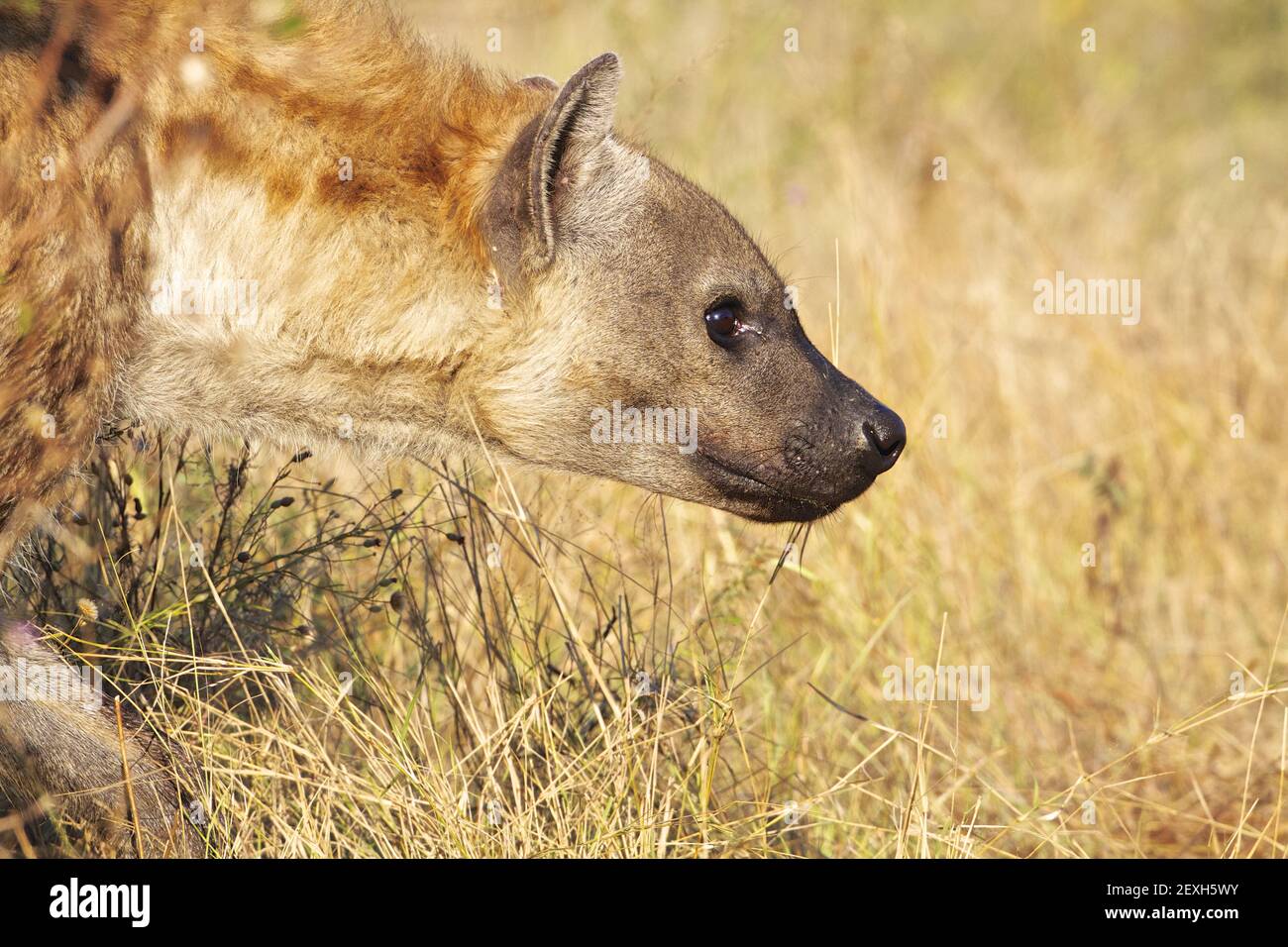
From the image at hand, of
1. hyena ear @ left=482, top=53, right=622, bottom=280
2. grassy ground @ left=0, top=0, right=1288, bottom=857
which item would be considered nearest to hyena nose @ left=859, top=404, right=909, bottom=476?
grassy ground @ left=0, top=0, right=1288, bottom=857

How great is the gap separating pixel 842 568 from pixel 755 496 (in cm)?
170

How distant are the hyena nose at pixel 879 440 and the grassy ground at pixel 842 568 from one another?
54cm

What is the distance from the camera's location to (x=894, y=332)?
6.76m

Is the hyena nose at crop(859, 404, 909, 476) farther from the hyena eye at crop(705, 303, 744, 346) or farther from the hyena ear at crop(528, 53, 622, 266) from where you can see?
the hyena ear at crop(528, 53, 622, 266)

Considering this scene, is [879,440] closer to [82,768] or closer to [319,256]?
[319,256]

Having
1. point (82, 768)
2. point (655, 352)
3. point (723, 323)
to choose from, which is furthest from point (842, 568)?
point (82, 768)

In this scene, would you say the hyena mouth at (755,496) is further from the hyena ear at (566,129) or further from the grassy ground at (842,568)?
the hyena ear at (566,129)

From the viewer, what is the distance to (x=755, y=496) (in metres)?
3.98

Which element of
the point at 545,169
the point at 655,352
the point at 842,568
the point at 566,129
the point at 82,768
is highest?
the point at 566,129

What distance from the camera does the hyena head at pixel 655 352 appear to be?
12.2ft

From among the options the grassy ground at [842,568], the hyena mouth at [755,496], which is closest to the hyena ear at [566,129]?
the hyena mouth at [755,496]

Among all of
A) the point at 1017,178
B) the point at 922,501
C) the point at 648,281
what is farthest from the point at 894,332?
the point at 648,281

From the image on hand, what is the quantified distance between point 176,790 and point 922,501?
11.4ft
